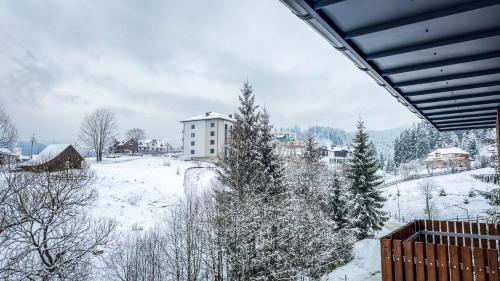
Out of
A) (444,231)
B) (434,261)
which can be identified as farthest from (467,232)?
(434,261)

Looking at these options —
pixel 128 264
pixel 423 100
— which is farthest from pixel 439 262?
pixel 128 264

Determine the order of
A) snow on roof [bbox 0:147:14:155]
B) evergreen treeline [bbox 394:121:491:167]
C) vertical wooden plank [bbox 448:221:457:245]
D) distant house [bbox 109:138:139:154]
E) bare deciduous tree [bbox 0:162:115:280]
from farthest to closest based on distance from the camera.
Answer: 1. distant house [bbox 109:138:139:154]
2. evergreen treeline [bbox 394:121:491:167]
3. snow on roof [bbox 0:147:14:155]
4. bare deciduous tree [bbox 0:162:115:280]
5. vertical wooden plank [bbox 448:221:457:245]

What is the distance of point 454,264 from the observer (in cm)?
375

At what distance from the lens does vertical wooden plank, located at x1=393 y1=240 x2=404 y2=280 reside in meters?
4.11

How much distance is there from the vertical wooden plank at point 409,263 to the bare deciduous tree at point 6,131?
16.4 m

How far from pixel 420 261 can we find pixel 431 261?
0.13 meters

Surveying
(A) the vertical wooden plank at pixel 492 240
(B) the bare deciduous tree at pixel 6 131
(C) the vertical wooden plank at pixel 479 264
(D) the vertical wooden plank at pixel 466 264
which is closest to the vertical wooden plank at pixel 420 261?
(D) the vertical wooden plank at pixel 466 264

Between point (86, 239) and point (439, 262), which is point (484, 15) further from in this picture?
point (86, 239)

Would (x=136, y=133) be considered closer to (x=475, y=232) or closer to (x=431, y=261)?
(x=475, y=232)

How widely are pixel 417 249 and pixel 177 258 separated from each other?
14.0 m

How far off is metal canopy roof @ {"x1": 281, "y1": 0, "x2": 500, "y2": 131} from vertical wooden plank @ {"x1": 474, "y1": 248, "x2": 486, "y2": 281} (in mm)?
2228

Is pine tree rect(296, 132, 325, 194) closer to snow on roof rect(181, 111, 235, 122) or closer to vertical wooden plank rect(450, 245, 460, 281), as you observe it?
vertical wooden plank rect(450, 245, 460, 281)

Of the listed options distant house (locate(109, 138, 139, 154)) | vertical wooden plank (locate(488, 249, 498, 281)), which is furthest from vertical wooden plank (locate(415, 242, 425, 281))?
distant house (locate(109, 138, 139, 154))

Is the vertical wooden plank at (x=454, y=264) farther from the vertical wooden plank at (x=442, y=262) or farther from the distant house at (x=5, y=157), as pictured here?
the distant house at (x=5, y=157)
